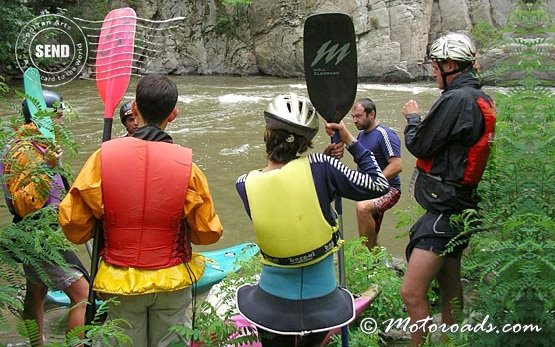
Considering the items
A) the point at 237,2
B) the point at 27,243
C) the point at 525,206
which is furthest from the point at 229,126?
the point at 237,2

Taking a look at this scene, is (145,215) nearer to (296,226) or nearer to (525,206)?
(296,226)

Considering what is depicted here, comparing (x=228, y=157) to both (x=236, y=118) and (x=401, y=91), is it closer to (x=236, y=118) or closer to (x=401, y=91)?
(x=236, y=118)

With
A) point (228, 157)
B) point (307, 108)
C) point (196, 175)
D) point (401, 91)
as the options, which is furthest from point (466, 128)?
point (401, 91)

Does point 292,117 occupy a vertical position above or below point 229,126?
above

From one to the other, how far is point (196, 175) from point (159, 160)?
0.17 m

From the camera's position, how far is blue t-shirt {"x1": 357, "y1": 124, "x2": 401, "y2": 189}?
183 inches

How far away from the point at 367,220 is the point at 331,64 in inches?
73.4

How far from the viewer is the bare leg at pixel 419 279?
287 centimetres

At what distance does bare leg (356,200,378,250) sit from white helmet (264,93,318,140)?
2.40 meters

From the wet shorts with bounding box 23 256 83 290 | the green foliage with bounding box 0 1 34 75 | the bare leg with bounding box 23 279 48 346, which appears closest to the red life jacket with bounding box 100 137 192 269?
the wet shorts with bounding box 23 256 83 290

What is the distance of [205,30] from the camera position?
23.6 m

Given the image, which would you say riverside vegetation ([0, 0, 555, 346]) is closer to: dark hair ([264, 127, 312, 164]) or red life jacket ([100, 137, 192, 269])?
red life jacket ([100, 137, 192, 269])

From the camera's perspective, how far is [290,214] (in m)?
2.30

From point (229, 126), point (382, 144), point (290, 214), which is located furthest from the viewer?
point (229, 126)
